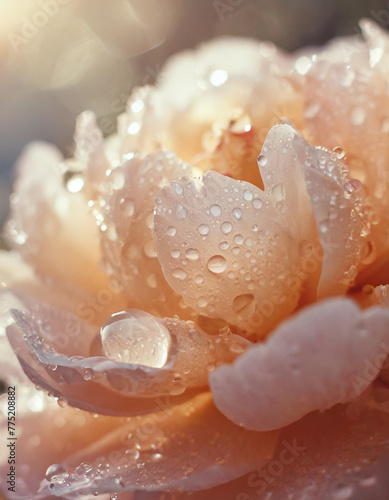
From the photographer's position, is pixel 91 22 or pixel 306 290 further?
pixel 91 22

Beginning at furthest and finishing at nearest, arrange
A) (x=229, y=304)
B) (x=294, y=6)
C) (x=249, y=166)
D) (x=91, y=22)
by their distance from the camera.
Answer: (x=91, y=22) < (x=294, y=6) < (x=249, y=166) < (x=229, y=304)

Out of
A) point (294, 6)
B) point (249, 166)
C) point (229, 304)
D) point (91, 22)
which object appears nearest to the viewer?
point (229, 304)

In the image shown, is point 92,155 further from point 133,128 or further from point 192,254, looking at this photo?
point 192,254

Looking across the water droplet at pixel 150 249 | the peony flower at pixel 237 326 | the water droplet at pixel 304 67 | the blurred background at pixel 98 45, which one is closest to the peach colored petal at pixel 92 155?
the peony flower at pixel 237 326

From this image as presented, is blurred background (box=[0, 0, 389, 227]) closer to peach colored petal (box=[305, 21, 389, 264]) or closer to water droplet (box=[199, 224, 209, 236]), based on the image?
peach colored petal (box=[305, 21, 389, 264])

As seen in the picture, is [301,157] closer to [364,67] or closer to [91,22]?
[364,67]

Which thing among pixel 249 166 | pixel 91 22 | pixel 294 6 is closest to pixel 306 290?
pixel 249 166

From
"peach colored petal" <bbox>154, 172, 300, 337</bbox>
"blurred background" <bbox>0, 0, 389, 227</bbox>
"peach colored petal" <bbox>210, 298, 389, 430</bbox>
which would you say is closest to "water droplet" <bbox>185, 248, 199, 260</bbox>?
"peach colored petal" <bbox>154, 172, 300, 337</bbox>
